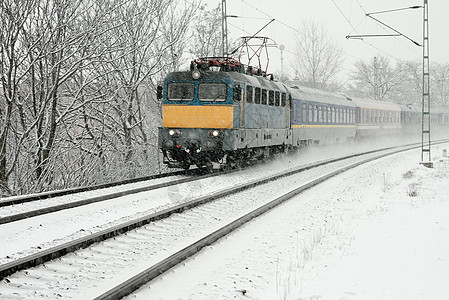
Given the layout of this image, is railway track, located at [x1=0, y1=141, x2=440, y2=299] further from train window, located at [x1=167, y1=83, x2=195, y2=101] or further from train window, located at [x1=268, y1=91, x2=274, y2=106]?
train window, located at [x1=268, y1=91, x2=274, y2=106]

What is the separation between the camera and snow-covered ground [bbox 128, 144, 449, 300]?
4.69 metres

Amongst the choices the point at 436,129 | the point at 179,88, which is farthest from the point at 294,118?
the point at 436,129

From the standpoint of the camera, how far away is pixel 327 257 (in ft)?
19.6

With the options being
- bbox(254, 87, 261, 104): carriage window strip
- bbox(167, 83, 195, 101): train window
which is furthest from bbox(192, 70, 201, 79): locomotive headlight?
bbox(254, 87, 261, 104): carriage window strip

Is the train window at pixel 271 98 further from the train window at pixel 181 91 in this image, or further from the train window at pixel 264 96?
the train window at pixel 181 91

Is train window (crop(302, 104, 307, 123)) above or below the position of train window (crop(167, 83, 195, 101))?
below

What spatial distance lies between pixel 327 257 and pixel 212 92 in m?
8.95

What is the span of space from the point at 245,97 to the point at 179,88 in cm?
199

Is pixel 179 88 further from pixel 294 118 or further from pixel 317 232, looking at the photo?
pixel 317 232

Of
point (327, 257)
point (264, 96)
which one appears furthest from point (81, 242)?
point (264, 96)

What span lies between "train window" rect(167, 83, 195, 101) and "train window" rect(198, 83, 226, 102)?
0.25m

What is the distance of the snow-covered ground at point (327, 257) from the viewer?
15.4 ft

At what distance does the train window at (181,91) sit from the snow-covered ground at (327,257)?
553 cm

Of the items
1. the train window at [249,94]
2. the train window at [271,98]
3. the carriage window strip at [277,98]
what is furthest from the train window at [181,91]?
the carriage window strip at [277,98]
